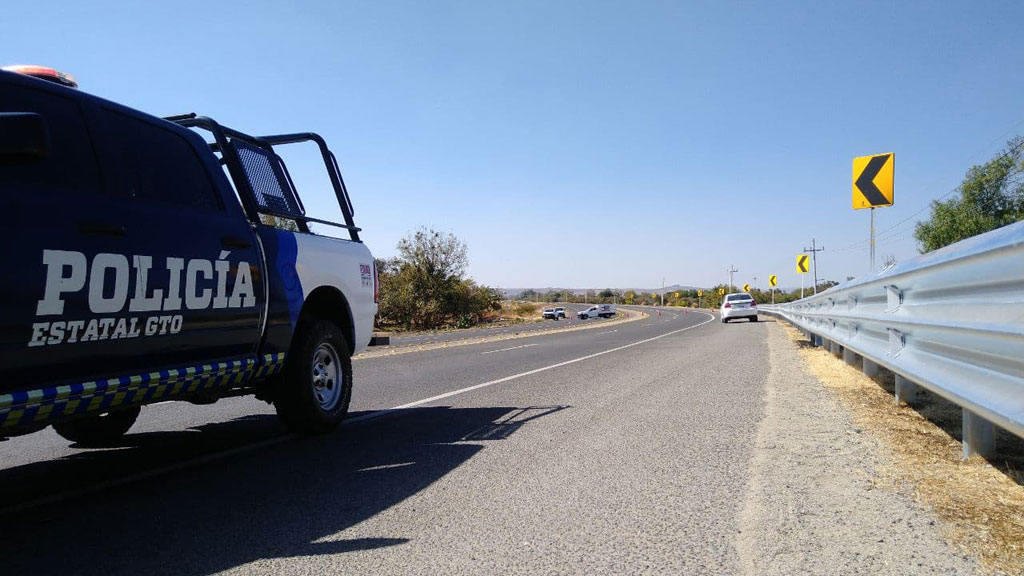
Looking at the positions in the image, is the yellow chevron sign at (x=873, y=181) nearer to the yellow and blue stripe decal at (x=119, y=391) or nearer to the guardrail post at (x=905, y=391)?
the guardrail post at (x=905, y=391)

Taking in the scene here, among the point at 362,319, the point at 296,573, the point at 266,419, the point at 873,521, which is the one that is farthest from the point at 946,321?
the point at 266,419

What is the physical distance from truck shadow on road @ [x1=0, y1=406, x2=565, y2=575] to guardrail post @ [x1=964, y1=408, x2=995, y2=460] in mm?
3033

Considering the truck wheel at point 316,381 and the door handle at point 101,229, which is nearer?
the door handle at point 101,229

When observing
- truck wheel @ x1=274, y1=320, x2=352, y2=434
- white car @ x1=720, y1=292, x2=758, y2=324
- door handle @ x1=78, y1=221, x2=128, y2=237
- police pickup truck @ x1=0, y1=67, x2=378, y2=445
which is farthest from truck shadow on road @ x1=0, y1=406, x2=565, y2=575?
white car @ x1=720, y1=292, x2=758, y2=324

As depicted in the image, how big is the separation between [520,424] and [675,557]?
10.2 ft

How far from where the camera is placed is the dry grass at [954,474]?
Result: 2.77 m

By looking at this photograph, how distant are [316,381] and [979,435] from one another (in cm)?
466

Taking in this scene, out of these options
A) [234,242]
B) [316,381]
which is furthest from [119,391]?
[316,381]

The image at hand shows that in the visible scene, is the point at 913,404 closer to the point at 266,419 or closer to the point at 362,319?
the point at 362,319

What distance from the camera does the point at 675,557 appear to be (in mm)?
2811

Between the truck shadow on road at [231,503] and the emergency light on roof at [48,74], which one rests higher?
the emergency light on roof at [48,74]

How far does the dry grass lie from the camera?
9.09 feet

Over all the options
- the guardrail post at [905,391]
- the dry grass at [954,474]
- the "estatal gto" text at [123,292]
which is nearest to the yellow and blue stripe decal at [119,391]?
the "estatal gto" text at [123,292]

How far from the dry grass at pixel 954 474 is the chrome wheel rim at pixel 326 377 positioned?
4.10 metres
